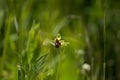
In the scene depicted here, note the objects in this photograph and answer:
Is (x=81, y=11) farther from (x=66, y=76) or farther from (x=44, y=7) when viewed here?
(x=66, y=76)

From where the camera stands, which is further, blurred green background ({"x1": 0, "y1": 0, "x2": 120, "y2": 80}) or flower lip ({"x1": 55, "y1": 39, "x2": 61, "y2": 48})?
blurred green background ({"x1": 0, "y1": 0, "x2": 120, "y2": 80})

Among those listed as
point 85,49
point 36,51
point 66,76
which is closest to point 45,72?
point 36,51

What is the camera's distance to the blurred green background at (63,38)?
1569 mm

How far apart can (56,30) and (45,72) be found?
1214 mm

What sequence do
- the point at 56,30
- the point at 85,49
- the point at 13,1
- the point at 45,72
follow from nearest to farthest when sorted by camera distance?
the point at 45,72
the point at 13,1
the point at 85,49
the point at 56,30

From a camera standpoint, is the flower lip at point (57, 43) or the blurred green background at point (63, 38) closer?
the flower lip at point (57, 43)

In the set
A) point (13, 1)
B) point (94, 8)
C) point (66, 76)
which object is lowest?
point (66, 76)

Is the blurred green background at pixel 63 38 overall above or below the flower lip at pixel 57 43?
above

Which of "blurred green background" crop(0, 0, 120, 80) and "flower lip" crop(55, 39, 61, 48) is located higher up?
"blurred green background" crop(0, 0, 120, 80)

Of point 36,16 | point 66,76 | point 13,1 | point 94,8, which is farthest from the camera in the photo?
point 36,16

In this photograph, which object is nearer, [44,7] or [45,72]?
[45,72]

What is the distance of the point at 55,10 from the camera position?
3.08 metres

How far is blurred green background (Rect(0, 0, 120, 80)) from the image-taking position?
5.15 feet

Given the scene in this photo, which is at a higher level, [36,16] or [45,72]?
[36,16]
